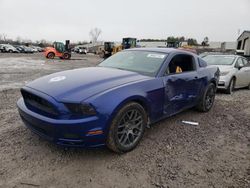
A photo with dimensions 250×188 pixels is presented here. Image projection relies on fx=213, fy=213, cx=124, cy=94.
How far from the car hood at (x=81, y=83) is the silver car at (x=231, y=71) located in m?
5.15

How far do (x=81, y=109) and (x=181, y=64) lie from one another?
256 cm

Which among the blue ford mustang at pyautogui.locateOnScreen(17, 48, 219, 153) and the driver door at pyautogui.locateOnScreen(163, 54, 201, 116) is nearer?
the blue ford mustang at pyautogui.locateOnScreen(17, 48, 219, 153)

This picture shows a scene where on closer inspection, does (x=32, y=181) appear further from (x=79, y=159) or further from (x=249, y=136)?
(x=249, y=136)

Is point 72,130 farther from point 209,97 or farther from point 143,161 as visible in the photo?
point 209,97

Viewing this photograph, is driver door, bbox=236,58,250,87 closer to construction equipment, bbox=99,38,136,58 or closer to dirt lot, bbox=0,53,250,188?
dirt lot, bbox=0,53,250,188

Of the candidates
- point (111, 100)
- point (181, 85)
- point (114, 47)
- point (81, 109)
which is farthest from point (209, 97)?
point (114, 47)

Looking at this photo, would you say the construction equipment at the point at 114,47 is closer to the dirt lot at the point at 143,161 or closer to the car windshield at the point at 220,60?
the car windshield at the point at 220,60

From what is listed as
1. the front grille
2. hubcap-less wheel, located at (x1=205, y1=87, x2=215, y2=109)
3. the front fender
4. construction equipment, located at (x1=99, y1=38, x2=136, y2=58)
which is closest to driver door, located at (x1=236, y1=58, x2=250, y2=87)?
hubcap-less wheel, located at (x1=205, y1=87, x2=215, y2=109)

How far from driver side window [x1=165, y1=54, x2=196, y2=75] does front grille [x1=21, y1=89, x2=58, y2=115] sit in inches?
81.3

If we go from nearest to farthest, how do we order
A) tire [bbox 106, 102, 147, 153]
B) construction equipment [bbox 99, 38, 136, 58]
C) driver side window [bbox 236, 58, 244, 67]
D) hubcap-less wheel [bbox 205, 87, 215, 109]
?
tire [bbox 106, 102, 147, 153], hubcap-less wheel [bbox 205, 87, 215, 109], driver side window [bbox 236, 58, 244, 67], construction equipment [bbox 99, 38, 136, 58]

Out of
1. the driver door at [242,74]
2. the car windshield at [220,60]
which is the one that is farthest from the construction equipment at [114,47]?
the driver door at [242,74]

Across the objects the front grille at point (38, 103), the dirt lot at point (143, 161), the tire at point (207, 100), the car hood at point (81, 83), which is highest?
the car hood at point (81, 83)

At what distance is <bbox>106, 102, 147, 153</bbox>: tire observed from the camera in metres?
2.94

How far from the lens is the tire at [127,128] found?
294 cm
